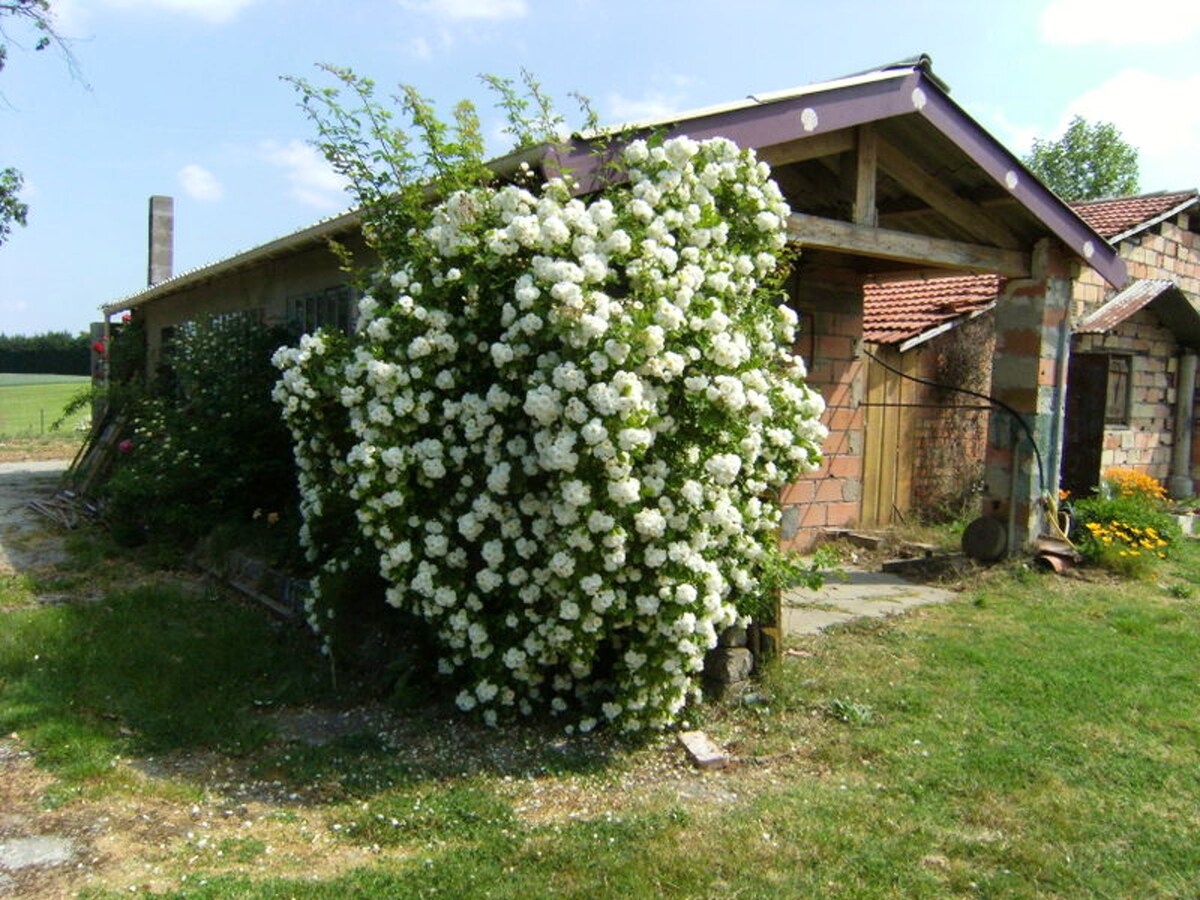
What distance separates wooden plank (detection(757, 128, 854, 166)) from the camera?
6125 mm

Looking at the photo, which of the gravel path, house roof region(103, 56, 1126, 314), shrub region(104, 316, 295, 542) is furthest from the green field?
house roof region(103, 56, 1126, 314)

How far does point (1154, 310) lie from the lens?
13.6 metres

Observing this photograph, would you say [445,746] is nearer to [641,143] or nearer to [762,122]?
[641,143]

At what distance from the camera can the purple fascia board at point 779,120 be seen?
489 cm

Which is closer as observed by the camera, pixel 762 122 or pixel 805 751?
pixel 805 751

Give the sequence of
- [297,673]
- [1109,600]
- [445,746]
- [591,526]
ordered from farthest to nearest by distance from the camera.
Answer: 1. [1109,600]
2. [297,673]
3. [445,746]
4. [591,526]

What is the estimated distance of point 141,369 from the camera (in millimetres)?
14914

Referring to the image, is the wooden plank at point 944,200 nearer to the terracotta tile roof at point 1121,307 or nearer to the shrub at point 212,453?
the terracotta tile roof at point 1121,307

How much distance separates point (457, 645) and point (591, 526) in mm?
957

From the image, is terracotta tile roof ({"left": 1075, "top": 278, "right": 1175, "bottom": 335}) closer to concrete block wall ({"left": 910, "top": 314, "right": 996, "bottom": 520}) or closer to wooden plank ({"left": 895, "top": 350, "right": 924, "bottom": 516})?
concrete block wall ({"left": 910, "top": 314, "right": 996, "bottom": 520})

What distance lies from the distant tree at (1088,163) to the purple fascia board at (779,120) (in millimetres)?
32514

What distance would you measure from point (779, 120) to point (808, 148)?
2.32 ft

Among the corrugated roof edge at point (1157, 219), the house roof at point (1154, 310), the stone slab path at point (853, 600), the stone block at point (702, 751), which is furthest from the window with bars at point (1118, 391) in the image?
the stone block at point (702, 751)

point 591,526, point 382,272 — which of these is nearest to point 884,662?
point 591,526
